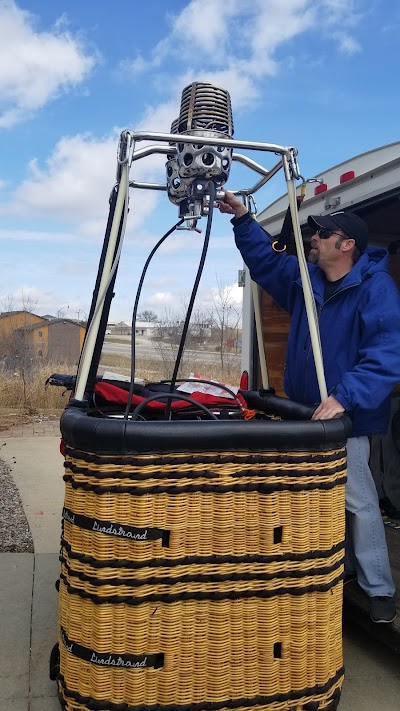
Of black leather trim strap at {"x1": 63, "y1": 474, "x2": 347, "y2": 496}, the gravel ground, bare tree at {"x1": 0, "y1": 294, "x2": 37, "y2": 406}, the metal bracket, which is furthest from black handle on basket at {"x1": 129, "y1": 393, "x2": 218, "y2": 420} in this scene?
bare tree at {"x1": 0, "y1": 294, "x2": 37, "y2": 406}

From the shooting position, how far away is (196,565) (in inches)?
67.7

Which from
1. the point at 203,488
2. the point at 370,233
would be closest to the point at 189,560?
the point at 203,488

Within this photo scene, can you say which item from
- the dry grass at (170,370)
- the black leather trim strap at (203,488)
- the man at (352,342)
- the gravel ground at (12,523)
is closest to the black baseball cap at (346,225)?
the man at (352,342)

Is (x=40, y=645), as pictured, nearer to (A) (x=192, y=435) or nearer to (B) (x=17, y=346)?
(A) (x=192, y=435)

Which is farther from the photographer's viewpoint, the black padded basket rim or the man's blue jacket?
the man's blue jacket

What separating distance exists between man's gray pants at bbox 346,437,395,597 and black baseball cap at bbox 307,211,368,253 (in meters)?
0.86

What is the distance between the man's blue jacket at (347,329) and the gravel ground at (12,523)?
1956 mm

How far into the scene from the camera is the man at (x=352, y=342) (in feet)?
7.29

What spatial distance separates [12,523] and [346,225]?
2.86 m

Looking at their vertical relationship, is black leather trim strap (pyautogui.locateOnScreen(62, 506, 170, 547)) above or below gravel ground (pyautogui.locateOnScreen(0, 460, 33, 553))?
above

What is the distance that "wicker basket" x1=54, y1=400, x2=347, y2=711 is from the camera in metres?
1.67

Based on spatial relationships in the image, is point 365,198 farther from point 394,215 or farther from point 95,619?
point 95,619

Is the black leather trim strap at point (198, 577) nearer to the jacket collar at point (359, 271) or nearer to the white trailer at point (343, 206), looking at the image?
the jacket collar at point (359, 271)

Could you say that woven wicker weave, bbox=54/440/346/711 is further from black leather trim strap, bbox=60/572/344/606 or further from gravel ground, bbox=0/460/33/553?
gravel ground, bbox=0/460/33/553
